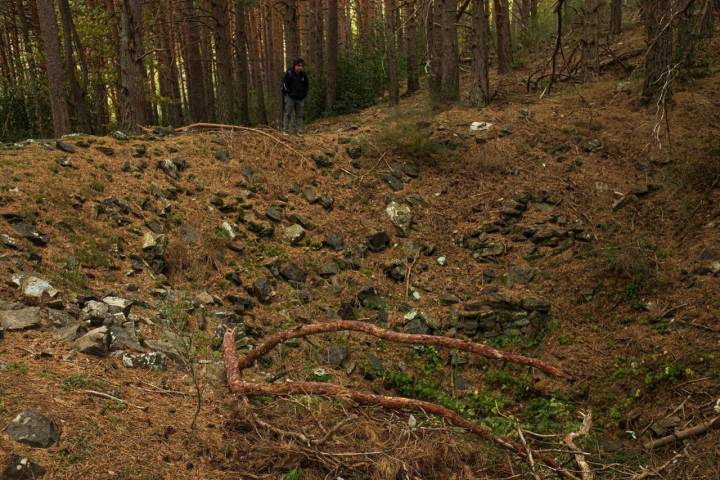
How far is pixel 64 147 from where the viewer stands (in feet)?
27.4

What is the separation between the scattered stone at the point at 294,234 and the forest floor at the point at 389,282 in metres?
0.13

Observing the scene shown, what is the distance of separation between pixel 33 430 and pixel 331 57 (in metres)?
15.8

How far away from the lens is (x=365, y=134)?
37.8 feet

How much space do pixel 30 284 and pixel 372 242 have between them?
16.4ft

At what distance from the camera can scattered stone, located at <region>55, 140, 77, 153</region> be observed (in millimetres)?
8344

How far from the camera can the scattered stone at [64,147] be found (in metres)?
8.34

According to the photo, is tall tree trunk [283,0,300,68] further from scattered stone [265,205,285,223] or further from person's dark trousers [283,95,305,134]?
scattered stone [265,205,285,223]

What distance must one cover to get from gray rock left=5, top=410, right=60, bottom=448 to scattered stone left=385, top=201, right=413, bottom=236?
6.65 meters

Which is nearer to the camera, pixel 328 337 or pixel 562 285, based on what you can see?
pixel 328 337

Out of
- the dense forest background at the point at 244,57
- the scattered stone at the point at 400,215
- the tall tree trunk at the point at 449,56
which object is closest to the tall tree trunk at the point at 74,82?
the dense forest background at the point at 244,57

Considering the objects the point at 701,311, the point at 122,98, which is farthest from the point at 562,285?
the point at 122,98

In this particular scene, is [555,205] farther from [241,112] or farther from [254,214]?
[241,112]

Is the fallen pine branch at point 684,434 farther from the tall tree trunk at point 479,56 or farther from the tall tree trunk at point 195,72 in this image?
the tall tree trunk at point 195,72

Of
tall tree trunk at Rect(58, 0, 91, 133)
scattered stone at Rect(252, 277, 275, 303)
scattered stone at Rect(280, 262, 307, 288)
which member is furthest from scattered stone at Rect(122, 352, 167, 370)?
tall tree trunk at Rect(58, 0, 91, 133)
